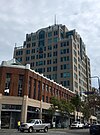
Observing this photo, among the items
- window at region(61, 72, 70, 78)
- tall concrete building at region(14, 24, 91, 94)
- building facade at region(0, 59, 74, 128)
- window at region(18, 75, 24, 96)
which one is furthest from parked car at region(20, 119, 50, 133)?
window at region(61, 72, 70, 78)

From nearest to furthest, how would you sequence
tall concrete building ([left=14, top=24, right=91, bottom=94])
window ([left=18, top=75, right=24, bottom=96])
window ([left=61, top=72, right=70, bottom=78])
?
window ([left=18, top=75, right=24, bottom=96]) < window ([left=61, top=72, right=70, bottom=78]) < tall concrete building ([left=14, top=24, right=91, bottom=94])

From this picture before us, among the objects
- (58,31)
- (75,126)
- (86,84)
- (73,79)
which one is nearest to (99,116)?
(75,126)

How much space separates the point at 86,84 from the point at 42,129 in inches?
3073

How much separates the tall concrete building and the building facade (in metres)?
32.9

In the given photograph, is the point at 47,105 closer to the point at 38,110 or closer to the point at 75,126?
the point at 38,110

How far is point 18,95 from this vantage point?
45156 millimetres

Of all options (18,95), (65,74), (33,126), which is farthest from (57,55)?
(33,126)

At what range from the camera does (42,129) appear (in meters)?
31.7

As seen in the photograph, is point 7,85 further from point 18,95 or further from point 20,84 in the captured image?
point 18,95

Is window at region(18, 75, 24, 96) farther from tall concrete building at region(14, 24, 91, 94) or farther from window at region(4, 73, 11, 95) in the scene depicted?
tall concrete building at region(14, 24, 91, 94)

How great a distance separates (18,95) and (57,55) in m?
46.0

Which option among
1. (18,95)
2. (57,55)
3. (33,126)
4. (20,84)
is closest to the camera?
(33,126)

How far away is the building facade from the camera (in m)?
43.3

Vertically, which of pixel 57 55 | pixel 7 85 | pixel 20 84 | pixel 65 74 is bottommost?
pixel 7 85
